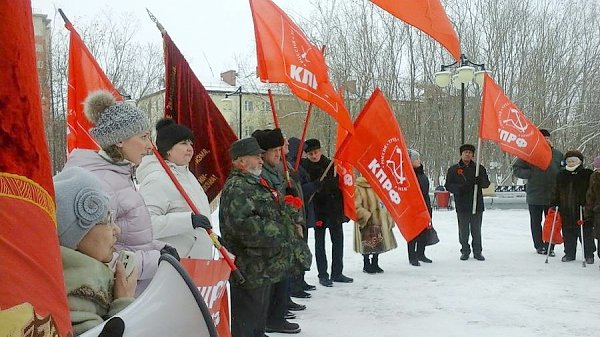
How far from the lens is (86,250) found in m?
1.80

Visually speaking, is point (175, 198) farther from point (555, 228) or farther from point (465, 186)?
point (555, 228)

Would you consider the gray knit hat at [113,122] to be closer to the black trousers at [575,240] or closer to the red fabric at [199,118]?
the red fabric at [199,118]

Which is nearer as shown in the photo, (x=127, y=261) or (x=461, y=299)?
(x=127, y=261)

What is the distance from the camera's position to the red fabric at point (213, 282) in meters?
3.01

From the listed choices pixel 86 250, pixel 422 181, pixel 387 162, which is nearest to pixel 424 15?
pixel 387 162

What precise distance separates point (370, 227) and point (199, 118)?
3732 millimetres

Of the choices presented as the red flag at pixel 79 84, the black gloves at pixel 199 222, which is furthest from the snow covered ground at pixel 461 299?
the red flag at pixel 79 84

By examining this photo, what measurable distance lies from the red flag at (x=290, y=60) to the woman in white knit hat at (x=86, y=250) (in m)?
3.40

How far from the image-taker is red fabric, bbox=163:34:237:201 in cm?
473

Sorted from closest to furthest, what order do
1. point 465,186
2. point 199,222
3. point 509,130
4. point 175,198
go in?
point 199,222 → point 175,198 → point 509,130 → point 465,186

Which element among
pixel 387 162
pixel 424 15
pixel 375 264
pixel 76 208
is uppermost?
pixel 424 15

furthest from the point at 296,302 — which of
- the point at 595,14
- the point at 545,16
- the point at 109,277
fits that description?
the point at 595,14

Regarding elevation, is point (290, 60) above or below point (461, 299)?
above

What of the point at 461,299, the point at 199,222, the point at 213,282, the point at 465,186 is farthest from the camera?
the point at 465,186
